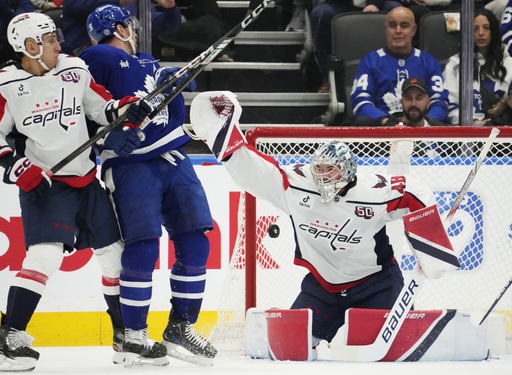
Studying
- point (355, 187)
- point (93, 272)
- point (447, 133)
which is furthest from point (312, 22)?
point (93, 272)

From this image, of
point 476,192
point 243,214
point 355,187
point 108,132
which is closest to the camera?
point 108,132

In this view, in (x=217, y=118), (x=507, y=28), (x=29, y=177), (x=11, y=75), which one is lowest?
(x=29, y=177)

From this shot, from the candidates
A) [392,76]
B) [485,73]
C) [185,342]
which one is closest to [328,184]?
[185,342]

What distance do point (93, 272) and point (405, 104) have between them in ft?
5.26

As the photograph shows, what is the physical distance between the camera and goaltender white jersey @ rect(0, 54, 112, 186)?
3.11 metres

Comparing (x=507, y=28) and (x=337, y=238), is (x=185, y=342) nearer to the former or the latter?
(x=337, y=238)

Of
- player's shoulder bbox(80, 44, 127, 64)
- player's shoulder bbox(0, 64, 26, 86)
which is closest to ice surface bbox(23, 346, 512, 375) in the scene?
player's shoulder bbox(0, 64, 26, 86)

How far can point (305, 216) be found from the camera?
11.7 feet

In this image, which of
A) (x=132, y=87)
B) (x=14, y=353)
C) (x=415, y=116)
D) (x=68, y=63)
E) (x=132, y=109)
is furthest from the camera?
(x=415, y=116)

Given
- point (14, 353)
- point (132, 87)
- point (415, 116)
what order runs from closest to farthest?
point (14, 353) → point (132, 87) → point (415, 116)

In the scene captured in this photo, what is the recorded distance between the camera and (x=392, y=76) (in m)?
4.38

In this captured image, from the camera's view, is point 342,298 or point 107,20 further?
point 342,298

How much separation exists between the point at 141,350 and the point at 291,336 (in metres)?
0.53

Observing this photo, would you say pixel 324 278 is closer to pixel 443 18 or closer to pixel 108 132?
pixel 108 132
